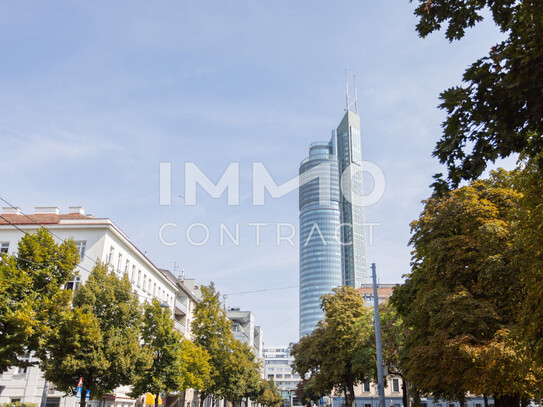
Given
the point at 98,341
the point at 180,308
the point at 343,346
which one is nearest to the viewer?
the point at 98,341

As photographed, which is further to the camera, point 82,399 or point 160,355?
point 160,355

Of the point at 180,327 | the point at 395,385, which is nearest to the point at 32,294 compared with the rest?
the point at 180,327

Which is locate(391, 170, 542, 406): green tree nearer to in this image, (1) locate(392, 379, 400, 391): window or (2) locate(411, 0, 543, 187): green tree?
(2) locate(411, 0, 543, 187): green tree

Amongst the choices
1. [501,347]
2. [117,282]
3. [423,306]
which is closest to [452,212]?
[423,306]

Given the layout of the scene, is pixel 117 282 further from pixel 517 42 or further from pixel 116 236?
pixel 517 42

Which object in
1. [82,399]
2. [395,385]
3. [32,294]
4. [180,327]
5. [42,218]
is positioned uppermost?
[42,218]

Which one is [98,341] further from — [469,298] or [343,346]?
[343,346]

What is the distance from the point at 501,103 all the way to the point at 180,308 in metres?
62.6

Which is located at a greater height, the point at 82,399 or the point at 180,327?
the point at 180,327

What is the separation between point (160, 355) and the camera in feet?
112

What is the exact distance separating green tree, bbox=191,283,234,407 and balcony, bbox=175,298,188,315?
511 inches

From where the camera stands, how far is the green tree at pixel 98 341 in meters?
24.1

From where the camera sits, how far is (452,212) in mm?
23906

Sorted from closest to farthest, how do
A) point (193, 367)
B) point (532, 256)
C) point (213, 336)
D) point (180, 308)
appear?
point (532, 256)
point (193, 367)
point (213, 336)
point (180, 308)
